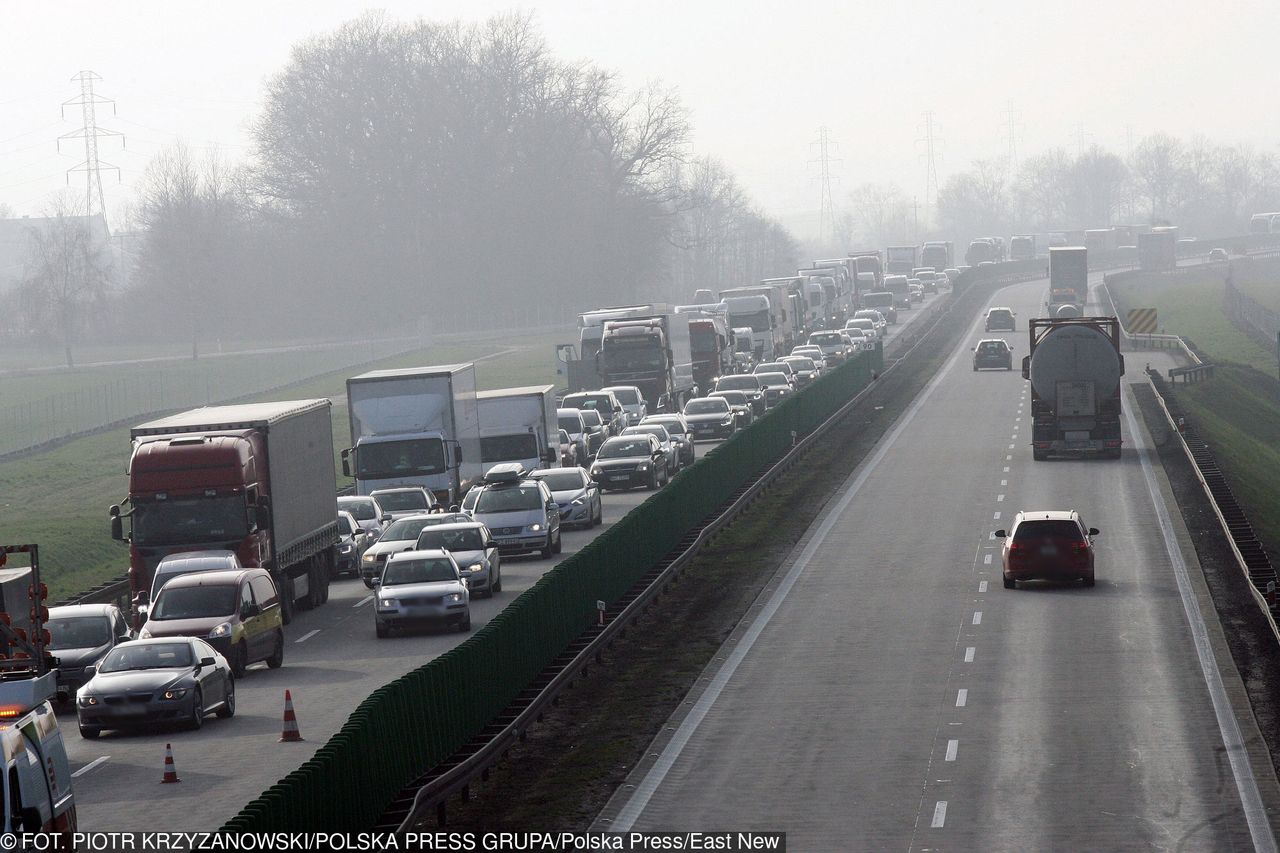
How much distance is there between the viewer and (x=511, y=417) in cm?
5078

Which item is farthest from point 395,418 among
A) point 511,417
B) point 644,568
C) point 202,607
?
point 202,607

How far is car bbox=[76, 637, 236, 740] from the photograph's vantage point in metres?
24.4

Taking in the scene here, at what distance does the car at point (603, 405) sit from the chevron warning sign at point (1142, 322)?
42.1m

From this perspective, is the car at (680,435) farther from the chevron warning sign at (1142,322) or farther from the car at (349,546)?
→ the chevron warning sign at (1142,322)

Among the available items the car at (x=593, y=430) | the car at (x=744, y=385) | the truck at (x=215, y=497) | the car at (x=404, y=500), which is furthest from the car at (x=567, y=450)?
the truck at (x=215, y=497)

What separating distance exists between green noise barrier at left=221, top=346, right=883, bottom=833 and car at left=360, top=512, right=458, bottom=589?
4.75 metres

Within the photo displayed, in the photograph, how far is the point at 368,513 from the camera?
4322 centimetres

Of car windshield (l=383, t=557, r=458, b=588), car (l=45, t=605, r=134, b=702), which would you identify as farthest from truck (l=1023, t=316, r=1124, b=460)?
car (l=45, t=605, r=134, b=702)

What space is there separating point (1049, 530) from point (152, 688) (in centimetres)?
1647

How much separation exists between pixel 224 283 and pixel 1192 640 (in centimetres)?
11601

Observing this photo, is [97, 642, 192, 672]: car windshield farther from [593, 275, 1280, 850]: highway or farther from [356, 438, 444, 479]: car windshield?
[356, 438, 444, 479]: car windshield

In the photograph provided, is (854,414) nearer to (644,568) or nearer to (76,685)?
(644,568)

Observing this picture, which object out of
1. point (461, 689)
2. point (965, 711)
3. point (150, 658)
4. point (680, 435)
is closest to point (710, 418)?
point (680, 435)

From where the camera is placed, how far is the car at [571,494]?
146 feet
